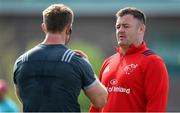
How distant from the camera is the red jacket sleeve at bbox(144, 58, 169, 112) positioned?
6.87 metres

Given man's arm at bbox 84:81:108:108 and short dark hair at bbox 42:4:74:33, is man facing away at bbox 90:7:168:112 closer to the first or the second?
man's arm at bbox 84:81:108:108

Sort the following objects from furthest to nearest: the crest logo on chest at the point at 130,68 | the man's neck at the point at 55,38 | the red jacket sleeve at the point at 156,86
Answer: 1. the crest logo on chest at the point at 130,68
2. the red jacket sleeve at the point at 156,86
3. the man's neck at the point at 55,38

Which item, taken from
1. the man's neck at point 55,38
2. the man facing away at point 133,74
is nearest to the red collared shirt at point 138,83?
the man facing away at point 133,74

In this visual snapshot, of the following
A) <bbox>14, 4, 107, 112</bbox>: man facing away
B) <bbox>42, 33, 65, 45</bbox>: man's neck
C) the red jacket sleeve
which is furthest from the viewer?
the red jacket sleeve

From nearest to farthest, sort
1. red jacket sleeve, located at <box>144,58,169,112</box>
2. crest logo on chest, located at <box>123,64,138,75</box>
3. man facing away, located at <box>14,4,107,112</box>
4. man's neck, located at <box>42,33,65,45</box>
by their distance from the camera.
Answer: man facing away, located at <box>14,4,107,112</box> → man's neck, located at <box>42,33,65,45</box> → red jacket sleeve, located at <box>144,58,169,112</box> → crest logo on chest, located at <box>123,64,138,75</box>

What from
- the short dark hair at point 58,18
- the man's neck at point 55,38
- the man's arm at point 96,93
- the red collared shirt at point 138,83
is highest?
the short dark hair at point 58,18

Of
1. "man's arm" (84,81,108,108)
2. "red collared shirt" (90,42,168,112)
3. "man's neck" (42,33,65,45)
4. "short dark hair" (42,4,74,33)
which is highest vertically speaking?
"short dark hair" (42,4,74,33)

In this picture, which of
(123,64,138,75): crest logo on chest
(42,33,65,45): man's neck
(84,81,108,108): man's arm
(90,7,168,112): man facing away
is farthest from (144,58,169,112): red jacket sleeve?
(42,33,65,45): man's neck

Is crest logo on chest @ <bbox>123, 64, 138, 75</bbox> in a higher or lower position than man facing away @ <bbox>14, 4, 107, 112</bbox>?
lower

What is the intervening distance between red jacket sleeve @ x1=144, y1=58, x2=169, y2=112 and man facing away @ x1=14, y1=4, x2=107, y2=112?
3.25 ft

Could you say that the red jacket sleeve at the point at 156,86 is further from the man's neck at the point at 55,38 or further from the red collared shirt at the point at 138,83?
the man's neck at the point at 55,38

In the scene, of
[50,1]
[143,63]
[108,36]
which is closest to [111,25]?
[108,36]

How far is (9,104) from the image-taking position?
12.4m

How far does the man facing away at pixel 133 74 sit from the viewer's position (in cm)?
691
